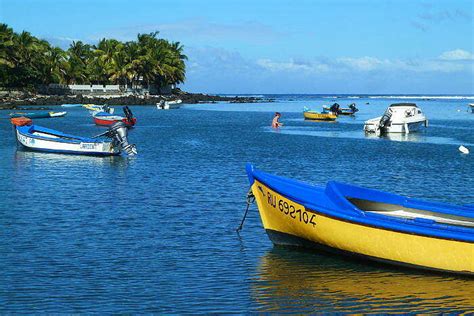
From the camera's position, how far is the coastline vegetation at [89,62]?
11644 centimetres

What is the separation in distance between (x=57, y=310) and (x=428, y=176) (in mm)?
23368

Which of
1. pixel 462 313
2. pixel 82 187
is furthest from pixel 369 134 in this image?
pixel 462 313

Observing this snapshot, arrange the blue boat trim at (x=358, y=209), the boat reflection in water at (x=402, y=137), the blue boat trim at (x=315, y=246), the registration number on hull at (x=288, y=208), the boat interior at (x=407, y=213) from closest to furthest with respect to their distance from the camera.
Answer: the blue boat trim at (x=358, y=209) → the blue boat trim at (x=315, y=246) → the registration number on hull at (x=288, y=208) → the boat interior at (x=407, y=213) → the boat reflection in water at (x=402, y=137)

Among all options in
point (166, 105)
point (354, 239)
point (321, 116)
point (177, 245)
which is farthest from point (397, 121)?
point (166, 105)

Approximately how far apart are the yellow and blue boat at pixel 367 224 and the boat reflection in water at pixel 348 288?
30cm

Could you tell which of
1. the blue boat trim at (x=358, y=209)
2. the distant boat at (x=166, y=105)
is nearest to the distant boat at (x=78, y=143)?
the blue boat trim at (x=358, y=209)

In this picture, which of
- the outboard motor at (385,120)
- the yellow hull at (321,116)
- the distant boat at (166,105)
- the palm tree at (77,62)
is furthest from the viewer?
the palm tree at (77,62)

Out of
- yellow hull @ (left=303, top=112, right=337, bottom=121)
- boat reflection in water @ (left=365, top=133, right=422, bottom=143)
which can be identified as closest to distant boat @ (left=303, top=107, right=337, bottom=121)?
yellow hull @ (left=303, top=112, right=337, bottom=121)

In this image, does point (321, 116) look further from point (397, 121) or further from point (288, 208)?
point (288, 208)

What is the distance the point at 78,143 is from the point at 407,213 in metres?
24.7

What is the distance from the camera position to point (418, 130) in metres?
67.8

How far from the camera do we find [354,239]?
15195mm

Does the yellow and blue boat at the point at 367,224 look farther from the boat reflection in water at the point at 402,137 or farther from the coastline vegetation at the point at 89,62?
the coastline vegetation at the point at 89,62

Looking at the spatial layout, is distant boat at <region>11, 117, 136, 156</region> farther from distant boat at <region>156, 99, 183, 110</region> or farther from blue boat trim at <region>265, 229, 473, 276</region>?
distant boat at <region>156, 99, 183, 110</region>
